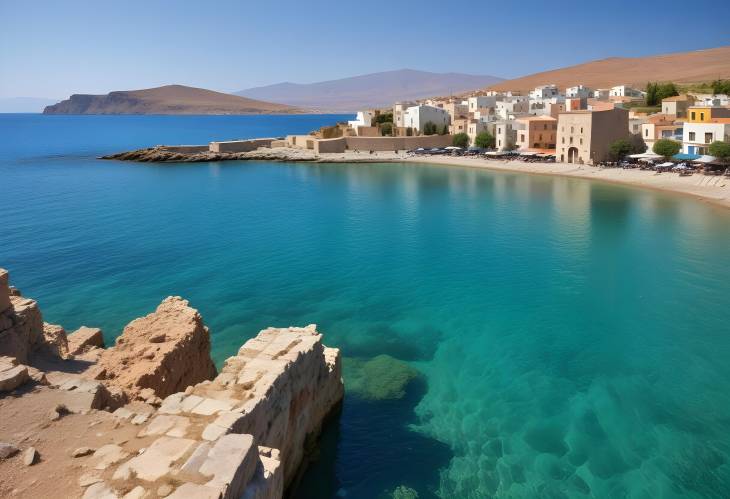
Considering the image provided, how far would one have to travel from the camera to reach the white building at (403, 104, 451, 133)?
7119 centimetres

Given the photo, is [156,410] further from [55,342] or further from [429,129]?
[429,129]

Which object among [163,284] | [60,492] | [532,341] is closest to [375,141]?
[163,284]

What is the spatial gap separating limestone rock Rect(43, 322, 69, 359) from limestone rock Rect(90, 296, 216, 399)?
743 mm

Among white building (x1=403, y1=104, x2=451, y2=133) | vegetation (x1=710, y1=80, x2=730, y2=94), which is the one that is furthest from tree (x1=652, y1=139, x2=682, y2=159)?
vegetation (x1=710, y1=80, x2=730, y2=94)

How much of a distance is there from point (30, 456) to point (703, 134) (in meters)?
51.0

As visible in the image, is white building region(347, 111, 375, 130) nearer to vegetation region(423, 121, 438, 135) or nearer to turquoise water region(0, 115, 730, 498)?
vegetation region(423, 121, 438, 135)

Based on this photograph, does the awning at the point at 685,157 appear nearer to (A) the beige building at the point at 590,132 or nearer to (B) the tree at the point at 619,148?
(B) the tree at the point at 619,148

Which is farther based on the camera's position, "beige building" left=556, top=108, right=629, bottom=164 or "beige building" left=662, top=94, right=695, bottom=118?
"beige building" left=662, top=94, right=695, bottom=118

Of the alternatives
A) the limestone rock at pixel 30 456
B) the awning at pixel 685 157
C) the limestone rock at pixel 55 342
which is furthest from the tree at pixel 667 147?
the limestone rock at pixel 30 456

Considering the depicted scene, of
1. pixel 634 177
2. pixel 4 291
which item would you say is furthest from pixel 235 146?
pixel 4 291

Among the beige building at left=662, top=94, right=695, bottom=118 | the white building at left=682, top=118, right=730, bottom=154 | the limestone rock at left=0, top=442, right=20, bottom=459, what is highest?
the beige building at left=662, top=94, right=695, bottom=118

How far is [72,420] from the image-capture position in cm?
697

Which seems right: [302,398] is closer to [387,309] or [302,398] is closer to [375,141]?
[387,309]

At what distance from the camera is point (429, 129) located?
71.2 metres
